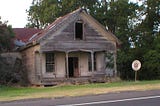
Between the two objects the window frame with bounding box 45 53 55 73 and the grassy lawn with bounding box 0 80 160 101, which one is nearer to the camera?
the grassy lawn with bounding box 0 80 160 101

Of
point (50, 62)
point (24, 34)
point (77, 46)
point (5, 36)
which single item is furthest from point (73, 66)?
point (24, 34)

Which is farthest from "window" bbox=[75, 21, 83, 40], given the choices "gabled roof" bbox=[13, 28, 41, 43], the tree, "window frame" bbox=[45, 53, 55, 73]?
"gabled roof" bbox=[13, 28, 41, 43]

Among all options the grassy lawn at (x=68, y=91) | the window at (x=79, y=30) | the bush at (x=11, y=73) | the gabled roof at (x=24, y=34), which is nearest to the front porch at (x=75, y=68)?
the window at (x=79, y=30)

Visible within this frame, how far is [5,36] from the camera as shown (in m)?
36.1

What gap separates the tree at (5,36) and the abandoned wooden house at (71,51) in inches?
63.2

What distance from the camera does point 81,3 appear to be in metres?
52.6

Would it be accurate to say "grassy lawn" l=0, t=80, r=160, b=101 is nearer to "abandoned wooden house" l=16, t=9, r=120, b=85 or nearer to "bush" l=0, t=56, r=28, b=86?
"abandoned wooden house" l=16, t=9, r=120, b=85

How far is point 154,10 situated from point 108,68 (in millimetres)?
8170

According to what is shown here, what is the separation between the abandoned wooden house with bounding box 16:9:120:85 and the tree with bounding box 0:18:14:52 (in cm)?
161

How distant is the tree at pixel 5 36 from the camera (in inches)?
1412

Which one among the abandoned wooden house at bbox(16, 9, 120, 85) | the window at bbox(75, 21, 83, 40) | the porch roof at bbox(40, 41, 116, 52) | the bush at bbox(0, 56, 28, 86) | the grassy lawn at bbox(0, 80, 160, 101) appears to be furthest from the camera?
the window at bbox(75, 21, 83, 40)

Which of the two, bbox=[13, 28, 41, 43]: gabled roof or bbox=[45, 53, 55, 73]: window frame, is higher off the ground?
bbox=[13, 28, 41, 43]: gabled roof

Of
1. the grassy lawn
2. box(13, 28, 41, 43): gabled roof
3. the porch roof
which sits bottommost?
the grassy lawn

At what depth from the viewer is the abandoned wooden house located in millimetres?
35688
